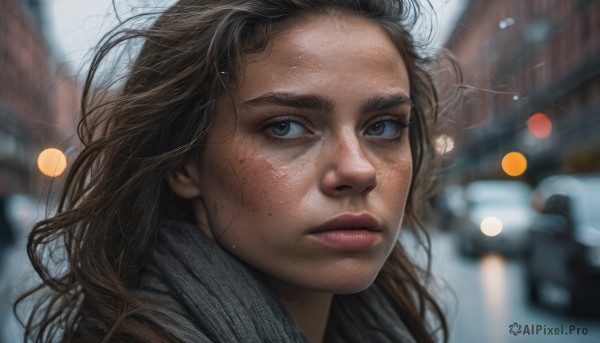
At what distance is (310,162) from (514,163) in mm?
29540

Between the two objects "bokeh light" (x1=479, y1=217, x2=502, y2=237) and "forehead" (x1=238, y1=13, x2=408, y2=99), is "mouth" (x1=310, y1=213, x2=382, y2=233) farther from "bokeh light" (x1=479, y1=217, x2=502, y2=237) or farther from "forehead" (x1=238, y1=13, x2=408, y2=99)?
"bokeh light" (x1=479, y1=217, x2=502, y2=237)

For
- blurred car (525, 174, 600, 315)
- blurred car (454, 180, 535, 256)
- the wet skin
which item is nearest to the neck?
the wet skin

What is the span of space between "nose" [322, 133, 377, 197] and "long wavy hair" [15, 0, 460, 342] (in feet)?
0.90

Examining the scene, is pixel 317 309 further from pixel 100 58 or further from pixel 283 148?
pixel 100 58

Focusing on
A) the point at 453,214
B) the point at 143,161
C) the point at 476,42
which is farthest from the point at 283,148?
the point at 453,214

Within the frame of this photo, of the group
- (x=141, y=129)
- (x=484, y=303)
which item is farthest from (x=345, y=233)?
(x=484, y=303)

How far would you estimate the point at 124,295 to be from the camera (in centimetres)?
150

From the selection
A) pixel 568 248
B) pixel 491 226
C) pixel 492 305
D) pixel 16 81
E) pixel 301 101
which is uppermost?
pixel 301 101

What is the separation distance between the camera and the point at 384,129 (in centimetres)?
164

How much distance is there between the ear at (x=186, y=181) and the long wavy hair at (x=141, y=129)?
0.08 feet

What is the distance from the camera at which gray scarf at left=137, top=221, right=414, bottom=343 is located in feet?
4.71

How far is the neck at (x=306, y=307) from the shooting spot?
1.71 metres

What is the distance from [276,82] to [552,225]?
7790 mm

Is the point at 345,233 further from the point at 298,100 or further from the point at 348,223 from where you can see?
the point at 298,100
